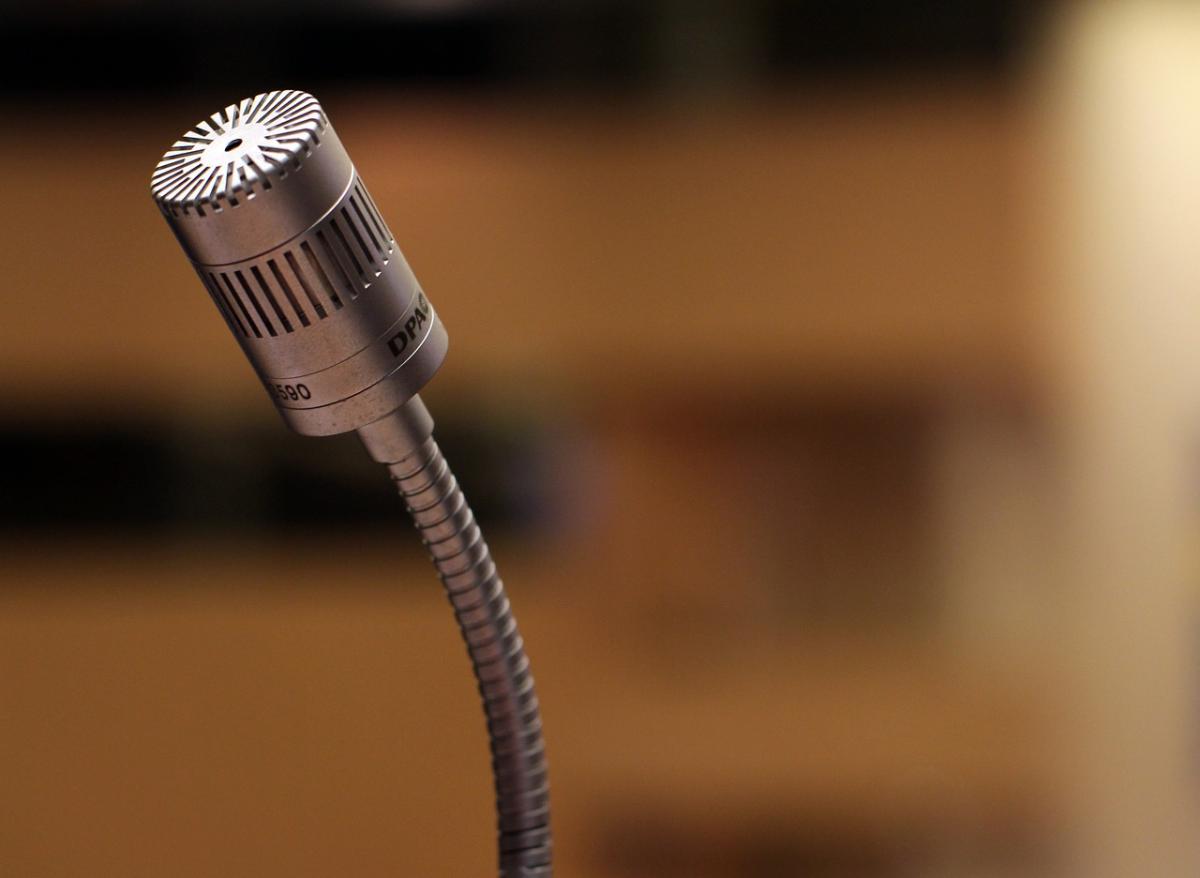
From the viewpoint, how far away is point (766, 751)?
2031 millimetres

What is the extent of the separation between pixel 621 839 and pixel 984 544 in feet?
2.52

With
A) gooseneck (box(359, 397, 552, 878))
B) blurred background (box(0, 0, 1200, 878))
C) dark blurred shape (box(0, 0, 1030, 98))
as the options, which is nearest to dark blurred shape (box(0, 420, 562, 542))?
blurred background (box(0, 0, 1200, 878))

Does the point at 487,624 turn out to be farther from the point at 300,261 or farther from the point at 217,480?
the point at 217,480

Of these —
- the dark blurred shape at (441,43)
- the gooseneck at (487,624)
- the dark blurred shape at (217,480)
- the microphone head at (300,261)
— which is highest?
the dark blurred shape at (441,43)

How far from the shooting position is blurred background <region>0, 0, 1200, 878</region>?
2.06 m

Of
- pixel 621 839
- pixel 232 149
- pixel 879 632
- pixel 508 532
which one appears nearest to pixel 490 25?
pixel 508 532

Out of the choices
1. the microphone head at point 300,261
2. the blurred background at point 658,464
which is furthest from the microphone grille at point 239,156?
the blurred background at point 658,464

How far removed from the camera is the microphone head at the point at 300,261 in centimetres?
23

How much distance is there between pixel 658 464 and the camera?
7.09ft

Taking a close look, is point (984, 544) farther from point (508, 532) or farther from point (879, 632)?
point (508, 532)

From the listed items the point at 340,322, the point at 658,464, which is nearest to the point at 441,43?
the point at 658,464

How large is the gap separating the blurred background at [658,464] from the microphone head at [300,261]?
1822 millimetres

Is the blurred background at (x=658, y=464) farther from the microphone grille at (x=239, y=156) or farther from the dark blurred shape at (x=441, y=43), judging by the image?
the microphone grille at (x=239, y=156)

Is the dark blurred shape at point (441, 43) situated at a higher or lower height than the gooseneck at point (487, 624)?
higher
